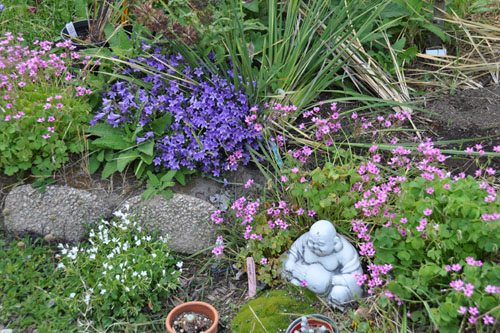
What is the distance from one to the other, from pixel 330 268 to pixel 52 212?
169 centimetres

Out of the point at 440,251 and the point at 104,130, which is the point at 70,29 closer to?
the point at 104,130

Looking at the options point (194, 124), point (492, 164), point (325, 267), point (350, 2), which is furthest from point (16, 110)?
point (492, 164)

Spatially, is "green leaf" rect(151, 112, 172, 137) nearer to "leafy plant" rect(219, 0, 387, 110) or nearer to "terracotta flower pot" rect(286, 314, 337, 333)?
"leafy plant" rect(219, 0, 387, 110)

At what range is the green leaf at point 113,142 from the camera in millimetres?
2994

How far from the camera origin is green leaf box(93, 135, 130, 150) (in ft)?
9.82

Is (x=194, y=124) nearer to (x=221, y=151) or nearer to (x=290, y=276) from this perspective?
(x=221, y=151)

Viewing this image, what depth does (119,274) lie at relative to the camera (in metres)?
2.63

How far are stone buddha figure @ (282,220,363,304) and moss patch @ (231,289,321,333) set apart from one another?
7 cm

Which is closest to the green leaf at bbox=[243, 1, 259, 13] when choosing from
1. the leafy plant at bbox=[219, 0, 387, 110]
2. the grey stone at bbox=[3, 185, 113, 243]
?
the leafy plant at bbox=[219, 0, 387, 110]

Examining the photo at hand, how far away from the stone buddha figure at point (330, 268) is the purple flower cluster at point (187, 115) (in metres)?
0.81

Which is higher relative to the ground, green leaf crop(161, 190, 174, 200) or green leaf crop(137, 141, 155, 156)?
green leaf crop(137, 141, 155, 156)

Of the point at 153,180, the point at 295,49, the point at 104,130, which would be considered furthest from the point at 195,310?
the point at 295,49

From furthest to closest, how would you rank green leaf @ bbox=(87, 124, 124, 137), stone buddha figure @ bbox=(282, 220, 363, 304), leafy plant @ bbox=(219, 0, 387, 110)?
leafy plant @ bbox=(219, 0, 387, 110) < green leaf @ bbox=(87, 124, 124, 137) < stone buddha figure @ bbox=(282, 220, 363, 304)

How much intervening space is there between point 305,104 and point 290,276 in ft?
4.34
